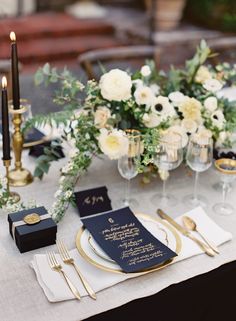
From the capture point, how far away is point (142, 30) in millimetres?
5207

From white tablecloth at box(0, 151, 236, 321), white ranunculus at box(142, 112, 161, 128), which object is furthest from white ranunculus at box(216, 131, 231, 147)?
white ranunculus at box(142, 112, 161, 128)

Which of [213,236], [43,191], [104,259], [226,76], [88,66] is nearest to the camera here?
[104,259]

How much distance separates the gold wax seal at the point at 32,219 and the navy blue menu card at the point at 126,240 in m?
0.12

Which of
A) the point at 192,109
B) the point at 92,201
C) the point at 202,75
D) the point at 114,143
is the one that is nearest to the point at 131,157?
the point at 114,143

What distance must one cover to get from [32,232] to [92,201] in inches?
9.3

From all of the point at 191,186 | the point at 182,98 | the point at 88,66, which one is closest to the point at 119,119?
the point at 182,98

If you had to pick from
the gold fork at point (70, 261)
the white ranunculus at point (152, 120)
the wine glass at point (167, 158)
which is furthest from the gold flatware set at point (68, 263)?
the white ranunculus at point (152, 120)

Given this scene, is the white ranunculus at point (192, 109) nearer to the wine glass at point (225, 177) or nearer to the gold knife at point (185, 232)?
the wine glass at point (225, 177)

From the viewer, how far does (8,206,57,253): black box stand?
122cm

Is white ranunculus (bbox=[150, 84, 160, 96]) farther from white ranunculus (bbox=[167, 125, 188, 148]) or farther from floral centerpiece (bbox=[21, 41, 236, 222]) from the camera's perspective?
white ranunculus (bbox=[167, 125, 188, 148])

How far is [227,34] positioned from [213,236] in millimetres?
4364

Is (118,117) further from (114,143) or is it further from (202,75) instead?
(202,75)

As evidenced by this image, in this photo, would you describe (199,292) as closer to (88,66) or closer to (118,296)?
(118,296)

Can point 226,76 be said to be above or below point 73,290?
above
